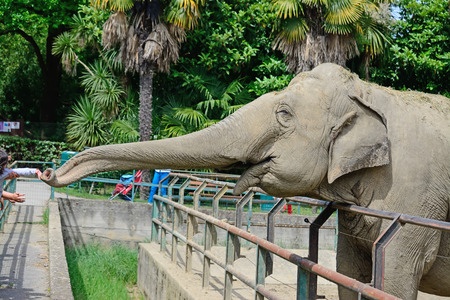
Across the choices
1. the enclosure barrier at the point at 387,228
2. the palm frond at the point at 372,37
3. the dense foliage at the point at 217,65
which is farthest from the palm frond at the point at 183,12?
Answer: the enclosure barrier at the point at 387,228

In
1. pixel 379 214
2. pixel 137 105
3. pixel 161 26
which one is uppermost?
pixel 161 26

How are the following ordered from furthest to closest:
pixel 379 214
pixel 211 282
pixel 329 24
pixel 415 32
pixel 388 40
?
pixel 415 32 → pixel 388 40 → pixel 329 24 → pixel 211 282 → pixel 379 214

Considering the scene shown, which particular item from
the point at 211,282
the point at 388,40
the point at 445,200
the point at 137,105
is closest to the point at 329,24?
the point at 388,40

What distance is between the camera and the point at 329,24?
786 inches

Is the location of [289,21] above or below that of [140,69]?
above

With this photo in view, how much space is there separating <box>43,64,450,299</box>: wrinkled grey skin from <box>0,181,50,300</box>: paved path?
4314 millimetres

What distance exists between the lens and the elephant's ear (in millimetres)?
5008

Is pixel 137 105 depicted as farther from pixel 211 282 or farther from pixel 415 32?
pixel 211 282

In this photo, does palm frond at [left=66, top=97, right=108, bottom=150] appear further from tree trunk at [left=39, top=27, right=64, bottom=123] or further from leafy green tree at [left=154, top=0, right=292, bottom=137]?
tree trunk at [left=39, top=27, right=64, bottom=123]

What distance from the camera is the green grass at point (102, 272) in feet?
40.4

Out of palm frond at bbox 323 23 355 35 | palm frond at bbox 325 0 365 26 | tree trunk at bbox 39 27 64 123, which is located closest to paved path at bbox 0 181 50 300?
palm frond at bbox 323 23 355 35

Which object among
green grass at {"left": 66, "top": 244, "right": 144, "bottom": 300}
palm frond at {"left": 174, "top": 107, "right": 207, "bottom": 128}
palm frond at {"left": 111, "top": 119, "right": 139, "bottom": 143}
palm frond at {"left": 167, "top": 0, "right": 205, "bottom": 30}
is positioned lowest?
green grass at {"left": 66, "top": 244, "right": 144, "bottom": 300}

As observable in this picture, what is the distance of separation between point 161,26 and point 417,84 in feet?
29.8

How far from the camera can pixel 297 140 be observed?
16.8ft
